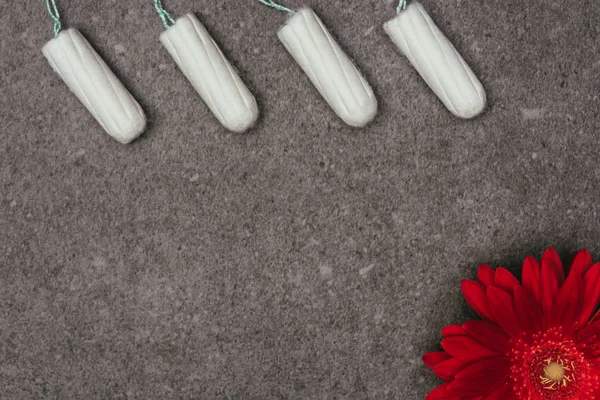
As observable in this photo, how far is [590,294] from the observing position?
605 mm

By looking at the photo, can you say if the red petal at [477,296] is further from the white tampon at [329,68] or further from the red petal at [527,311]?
the white tampon at [329,68]

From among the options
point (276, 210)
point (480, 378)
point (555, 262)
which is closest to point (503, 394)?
point (480, 378)

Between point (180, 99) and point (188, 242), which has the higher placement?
point (180, 99)

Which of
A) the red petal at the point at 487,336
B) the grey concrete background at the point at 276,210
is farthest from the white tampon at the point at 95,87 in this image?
the red petal at the point at 487,336

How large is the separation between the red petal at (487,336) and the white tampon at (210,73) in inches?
12.1

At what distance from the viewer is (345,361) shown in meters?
0.69

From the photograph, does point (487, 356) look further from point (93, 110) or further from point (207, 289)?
point (93, 110)

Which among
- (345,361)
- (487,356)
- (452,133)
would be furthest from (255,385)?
(452,133)

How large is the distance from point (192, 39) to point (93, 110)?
13 centimetres

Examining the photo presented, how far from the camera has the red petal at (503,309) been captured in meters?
0.60

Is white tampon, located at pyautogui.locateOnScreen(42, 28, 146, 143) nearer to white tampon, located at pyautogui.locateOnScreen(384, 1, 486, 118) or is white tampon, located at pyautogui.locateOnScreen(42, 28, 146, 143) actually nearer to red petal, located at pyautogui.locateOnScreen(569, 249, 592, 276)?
white tampon, located at pyautogui.locateOnScreen(384, 1, 486, 118)

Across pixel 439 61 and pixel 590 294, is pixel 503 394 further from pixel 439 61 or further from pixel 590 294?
pixel 439 61

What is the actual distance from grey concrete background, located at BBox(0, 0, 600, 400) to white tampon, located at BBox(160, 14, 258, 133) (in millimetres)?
29

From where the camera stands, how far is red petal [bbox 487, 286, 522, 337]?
1.97 feet
